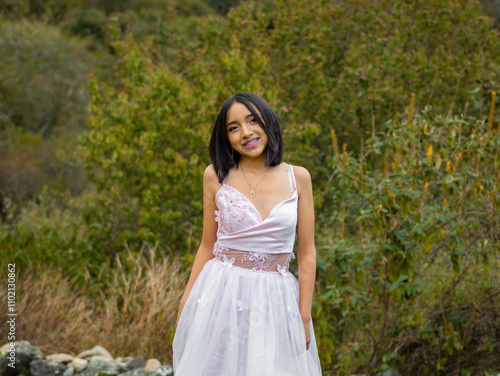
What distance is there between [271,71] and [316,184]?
5.86 ft

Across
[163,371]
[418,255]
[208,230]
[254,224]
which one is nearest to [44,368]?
[163,371]

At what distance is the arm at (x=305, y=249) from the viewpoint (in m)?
2.27

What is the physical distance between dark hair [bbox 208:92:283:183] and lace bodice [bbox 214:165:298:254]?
0.43 feet

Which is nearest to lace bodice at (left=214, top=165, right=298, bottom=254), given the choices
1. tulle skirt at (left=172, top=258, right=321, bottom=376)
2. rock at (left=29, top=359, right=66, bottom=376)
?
tulle skirt at (left=172, top=258, right=321, bottom=376)

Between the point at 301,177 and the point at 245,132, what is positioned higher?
the point at 245,132

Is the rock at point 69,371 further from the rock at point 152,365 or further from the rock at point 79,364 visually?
the rock at point 152,365

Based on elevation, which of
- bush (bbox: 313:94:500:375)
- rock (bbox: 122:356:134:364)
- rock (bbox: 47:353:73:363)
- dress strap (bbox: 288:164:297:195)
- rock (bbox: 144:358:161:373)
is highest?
dress strap (bbox: 288:164:297:195)

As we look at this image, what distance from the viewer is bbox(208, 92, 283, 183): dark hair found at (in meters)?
2.30

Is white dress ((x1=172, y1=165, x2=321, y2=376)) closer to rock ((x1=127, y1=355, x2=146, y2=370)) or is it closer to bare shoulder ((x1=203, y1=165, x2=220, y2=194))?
bare shoulder ((x1=203, y1=165, x2=220, y2=194))

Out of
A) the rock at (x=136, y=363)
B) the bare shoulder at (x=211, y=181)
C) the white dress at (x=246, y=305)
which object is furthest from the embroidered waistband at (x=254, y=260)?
the rock at (x=136, y=363)

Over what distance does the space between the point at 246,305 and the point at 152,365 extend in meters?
2.10

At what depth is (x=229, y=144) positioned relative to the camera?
7.92 feet

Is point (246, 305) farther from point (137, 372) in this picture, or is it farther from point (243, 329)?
point (137, 372)

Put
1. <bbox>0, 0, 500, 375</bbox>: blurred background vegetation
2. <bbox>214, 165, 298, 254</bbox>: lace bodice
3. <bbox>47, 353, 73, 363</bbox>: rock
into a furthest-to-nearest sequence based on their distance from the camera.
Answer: <bbox>47, 353, 73, 363</bbox>: rock → <bbox>0, 0, 500, 375</bbox>: blurred background vegetation → <bbox>214, 165, 298, 254</bbox>: lace bodice
